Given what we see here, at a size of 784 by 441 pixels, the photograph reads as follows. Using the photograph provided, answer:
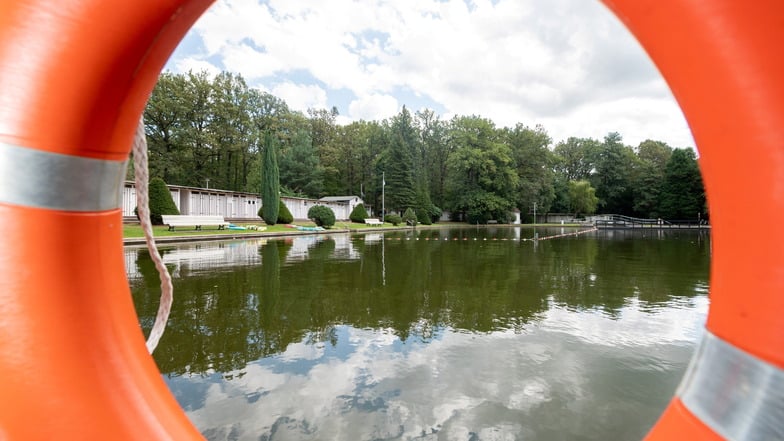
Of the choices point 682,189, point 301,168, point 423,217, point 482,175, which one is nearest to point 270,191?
point 301,168

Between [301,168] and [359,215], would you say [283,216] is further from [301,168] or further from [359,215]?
[301,168]

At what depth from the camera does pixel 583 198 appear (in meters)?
→ 53.0

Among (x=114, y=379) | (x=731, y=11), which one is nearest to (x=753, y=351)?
(x=731, y=11)

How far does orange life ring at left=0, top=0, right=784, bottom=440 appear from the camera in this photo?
0.63 metres

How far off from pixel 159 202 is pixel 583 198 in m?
52.3

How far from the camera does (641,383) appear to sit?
2666mm

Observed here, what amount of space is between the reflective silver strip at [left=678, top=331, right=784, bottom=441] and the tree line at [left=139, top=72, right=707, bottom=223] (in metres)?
37.5

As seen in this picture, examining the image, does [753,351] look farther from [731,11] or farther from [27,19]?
[27,19]

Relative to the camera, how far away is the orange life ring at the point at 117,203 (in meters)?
0.63

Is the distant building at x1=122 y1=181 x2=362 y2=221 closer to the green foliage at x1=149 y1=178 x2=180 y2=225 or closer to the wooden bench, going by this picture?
the green foliage at x1=149 y1=178 x2=180 y2=225

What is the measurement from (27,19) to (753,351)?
1.73m

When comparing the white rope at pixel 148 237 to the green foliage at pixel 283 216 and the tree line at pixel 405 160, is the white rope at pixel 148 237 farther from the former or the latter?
the tree line at pixel 405 160

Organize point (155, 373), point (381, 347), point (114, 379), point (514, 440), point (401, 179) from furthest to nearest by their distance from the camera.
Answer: point (401, 179) < point (381, 347) < point (514, 440) < point (155, 373) < point (114, 379)

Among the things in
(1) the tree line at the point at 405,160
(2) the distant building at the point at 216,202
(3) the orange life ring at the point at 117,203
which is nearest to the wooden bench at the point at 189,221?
(2) the distant building at the point at 216,202
